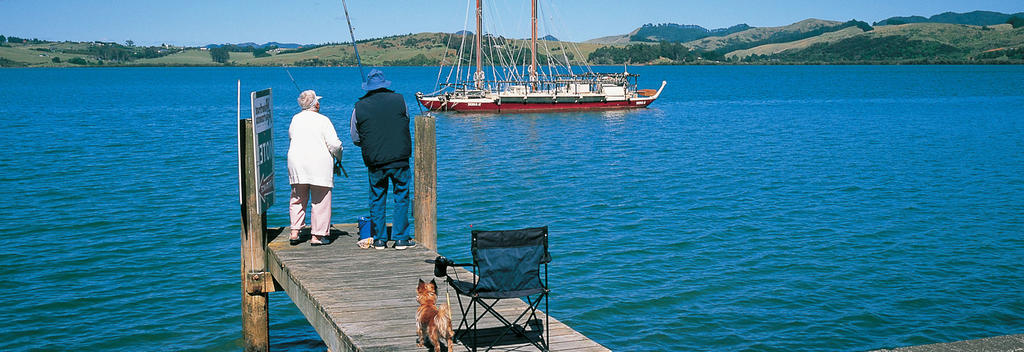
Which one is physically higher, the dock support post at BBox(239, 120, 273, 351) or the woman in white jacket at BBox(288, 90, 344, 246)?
the woman in white jacket at BBox(288, 90, 344, 246)

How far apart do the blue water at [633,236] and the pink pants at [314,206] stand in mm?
2303

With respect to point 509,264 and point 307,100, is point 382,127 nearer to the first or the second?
point 307,100

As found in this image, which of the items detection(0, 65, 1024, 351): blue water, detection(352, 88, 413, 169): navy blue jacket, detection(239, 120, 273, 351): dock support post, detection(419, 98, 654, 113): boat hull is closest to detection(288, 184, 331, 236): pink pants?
detection(239, 120, 273, 351): dock support post

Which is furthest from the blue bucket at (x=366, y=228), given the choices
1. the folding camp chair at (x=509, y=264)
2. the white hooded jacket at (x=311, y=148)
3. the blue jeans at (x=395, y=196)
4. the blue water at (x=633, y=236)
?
the folding camp chair at (x=509, y=264)

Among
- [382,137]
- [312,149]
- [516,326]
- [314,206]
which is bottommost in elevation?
[516,326]

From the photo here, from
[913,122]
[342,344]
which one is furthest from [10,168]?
[913,122]

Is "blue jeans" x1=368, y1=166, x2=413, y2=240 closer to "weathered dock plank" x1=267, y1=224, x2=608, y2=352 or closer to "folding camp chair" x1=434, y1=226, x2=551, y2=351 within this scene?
"weathered dock plank" x1=267, y1=224, x2=608, y2=352

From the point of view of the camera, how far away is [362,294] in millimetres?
7695

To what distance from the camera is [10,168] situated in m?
28.1

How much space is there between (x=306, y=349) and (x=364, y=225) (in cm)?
235

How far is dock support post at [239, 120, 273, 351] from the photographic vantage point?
29.0ft

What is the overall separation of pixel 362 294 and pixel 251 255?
2106mm

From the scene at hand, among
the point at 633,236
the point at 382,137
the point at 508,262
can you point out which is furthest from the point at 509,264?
the point at 633,236

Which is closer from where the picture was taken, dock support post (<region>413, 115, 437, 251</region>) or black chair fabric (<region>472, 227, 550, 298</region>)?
black chair fabric (<region>472, 227, 550, 298</region>)
